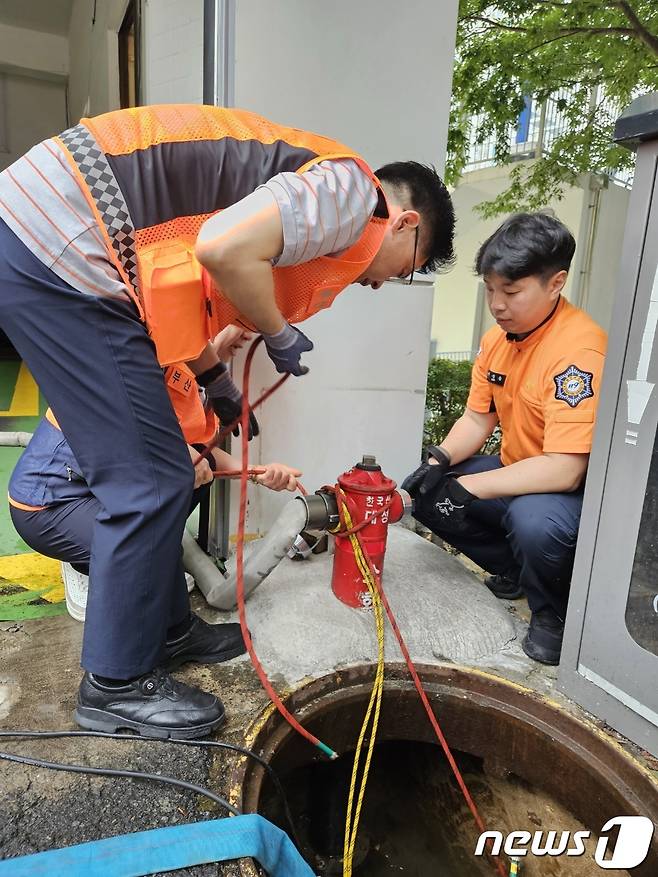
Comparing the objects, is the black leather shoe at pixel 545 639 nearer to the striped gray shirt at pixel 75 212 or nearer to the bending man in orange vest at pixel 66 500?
the bending man in orange vest at pixel 66 500

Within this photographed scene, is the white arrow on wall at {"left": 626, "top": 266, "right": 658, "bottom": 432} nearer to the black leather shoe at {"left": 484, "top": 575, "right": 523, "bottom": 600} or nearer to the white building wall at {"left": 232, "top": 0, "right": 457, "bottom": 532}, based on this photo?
the black leather shoe at {"left": 484, "top": 575, "right": 523, "bottom": 600}

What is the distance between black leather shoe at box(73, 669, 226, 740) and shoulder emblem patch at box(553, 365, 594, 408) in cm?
150

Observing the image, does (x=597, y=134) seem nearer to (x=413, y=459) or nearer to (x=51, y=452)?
(x=413, y=459)

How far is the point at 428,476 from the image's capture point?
98.0 inches

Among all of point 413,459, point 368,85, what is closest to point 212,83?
point 368,85

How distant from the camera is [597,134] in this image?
6.50 m

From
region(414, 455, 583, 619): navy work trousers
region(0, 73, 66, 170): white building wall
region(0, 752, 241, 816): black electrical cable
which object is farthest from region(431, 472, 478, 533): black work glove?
region(0, 73, 66, 170): white building wall

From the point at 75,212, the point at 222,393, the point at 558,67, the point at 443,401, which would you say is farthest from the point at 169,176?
the point at 558,67

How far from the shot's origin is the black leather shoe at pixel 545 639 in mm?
2148

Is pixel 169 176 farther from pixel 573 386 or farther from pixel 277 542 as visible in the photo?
pixel 573 386

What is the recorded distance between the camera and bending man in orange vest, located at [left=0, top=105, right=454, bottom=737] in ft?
4.64

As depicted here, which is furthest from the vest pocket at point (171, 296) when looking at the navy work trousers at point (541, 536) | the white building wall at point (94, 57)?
the white building wall at point (94, 57)

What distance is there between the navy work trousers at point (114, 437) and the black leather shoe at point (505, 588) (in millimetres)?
1591

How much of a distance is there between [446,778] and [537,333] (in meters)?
1.83
